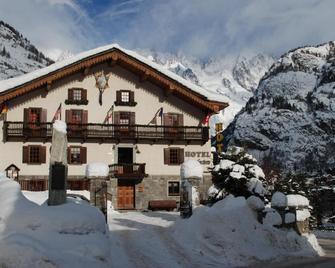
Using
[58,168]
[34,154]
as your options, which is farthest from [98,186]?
[34,154]

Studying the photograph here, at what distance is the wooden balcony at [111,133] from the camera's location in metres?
34.1

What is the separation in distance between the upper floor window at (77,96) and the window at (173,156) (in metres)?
7.12

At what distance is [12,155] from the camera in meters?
34.2

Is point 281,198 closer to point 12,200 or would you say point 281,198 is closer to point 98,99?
point 12,200

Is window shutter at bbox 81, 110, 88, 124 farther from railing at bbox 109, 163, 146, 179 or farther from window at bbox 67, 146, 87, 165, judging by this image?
railing at bbox 109, 163, 146, 179

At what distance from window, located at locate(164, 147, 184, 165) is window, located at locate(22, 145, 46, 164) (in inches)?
350

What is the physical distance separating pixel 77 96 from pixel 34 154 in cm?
525

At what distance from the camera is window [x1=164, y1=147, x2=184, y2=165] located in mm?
36656

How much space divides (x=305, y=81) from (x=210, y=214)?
608 ft

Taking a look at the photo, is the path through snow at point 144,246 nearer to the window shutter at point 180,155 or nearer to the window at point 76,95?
the window shutter at point 180,155

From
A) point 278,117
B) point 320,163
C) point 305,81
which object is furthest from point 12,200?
point 305,81

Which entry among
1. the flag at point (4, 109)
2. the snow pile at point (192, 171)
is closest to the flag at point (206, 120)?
the flag at point (4, 109)

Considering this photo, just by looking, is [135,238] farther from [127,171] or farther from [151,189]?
[151,189]

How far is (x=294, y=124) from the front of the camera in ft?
568
